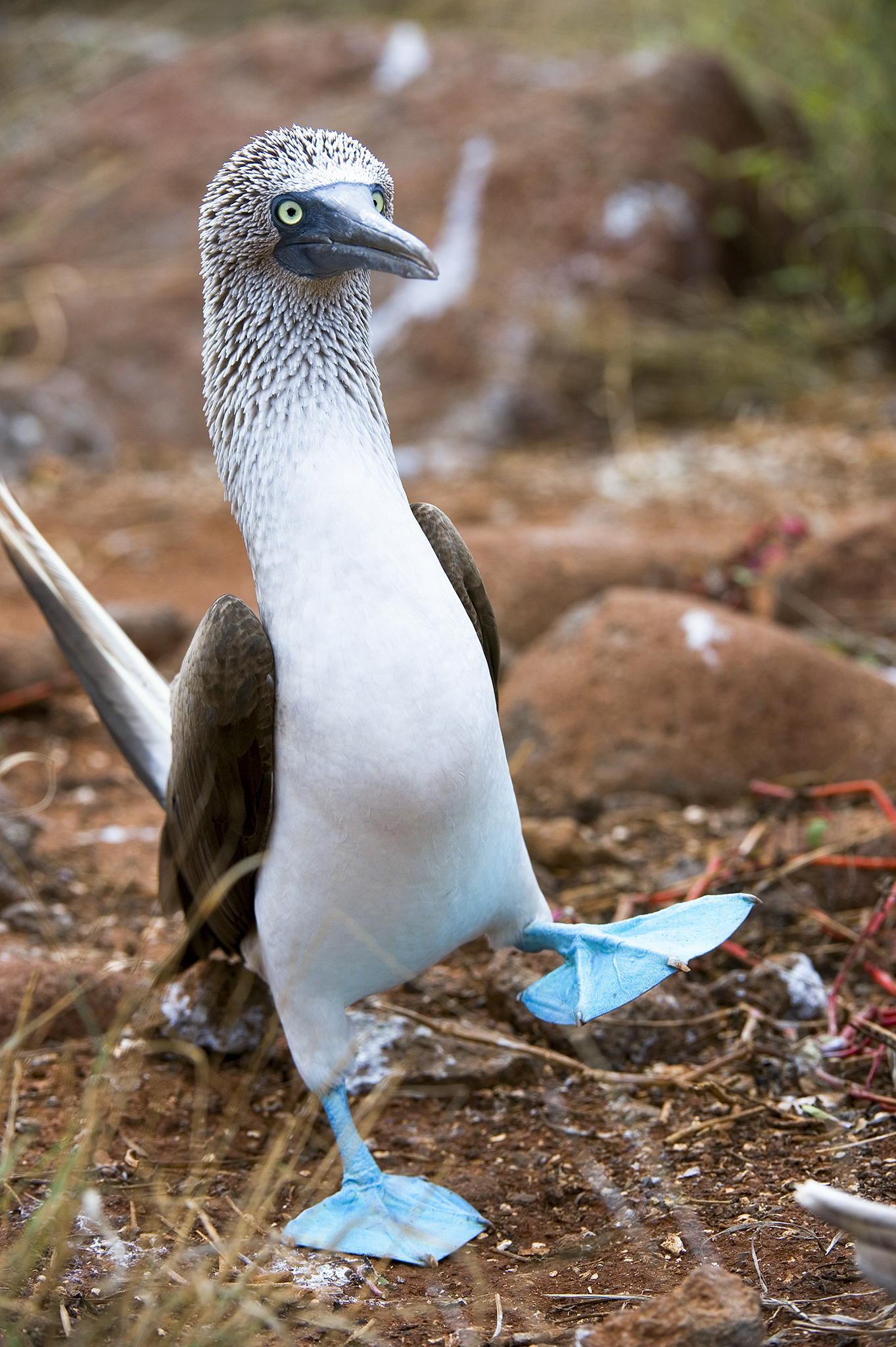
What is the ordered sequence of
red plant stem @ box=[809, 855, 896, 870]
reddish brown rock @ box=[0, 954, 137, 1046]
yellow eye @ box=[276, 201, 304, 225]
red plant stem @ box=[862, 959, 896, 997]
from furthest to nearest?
red plant stem @ box=[809, 855, 896, 870] < reddish brown rock @ box=[0, 954, 137, 1046] < red plant stem @ box=[862, 959, 896, 997] < yellow eye @ box=[276, 201, 304, 225]

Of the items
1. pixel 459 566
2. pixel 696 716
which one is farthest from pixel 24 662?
pixel 459 566

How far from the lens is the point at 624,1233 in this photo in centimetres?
223

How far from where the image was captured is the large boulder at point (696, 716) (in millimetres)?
3764

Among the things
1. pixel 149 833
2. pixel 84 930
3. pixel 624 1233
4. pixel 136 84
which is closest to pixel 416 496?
A: pixel 149 833

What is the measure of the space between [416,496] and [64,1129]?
4402 millimetres

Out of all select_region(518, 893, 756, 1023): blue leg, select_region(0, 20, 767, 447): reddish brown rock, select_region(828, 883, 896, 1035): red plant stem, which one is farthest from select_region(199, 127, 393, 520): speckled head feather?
select_region(0, 20, 767, 447): reddish brown rock

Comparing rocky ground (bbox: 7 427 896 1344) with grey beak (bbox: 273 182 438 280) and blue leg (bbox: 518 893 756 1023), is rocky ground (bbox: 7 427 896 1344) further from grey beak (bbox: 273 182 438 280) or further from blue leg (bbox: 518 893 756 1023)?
grey beak (bbox: 273 182 438 280)

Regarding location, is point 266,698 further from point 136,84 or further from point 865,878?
point 136,84

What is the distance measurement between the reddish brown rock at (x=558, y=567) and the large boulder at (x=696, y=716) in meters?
0.82

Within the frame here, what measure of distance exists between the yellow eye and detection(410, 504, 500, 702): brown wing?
582 mm

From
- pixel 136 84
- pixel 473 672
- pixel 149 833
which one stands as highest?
pixel 136 84

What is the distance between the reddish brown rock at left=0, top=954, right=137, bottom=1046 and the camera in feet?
9.37

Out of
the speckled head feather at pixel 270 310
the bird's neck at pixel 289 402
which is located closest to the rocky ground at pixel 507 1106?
the bird's neck at pixel 289 402

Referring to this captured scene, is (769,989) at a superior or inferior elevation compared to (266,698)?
inferior
